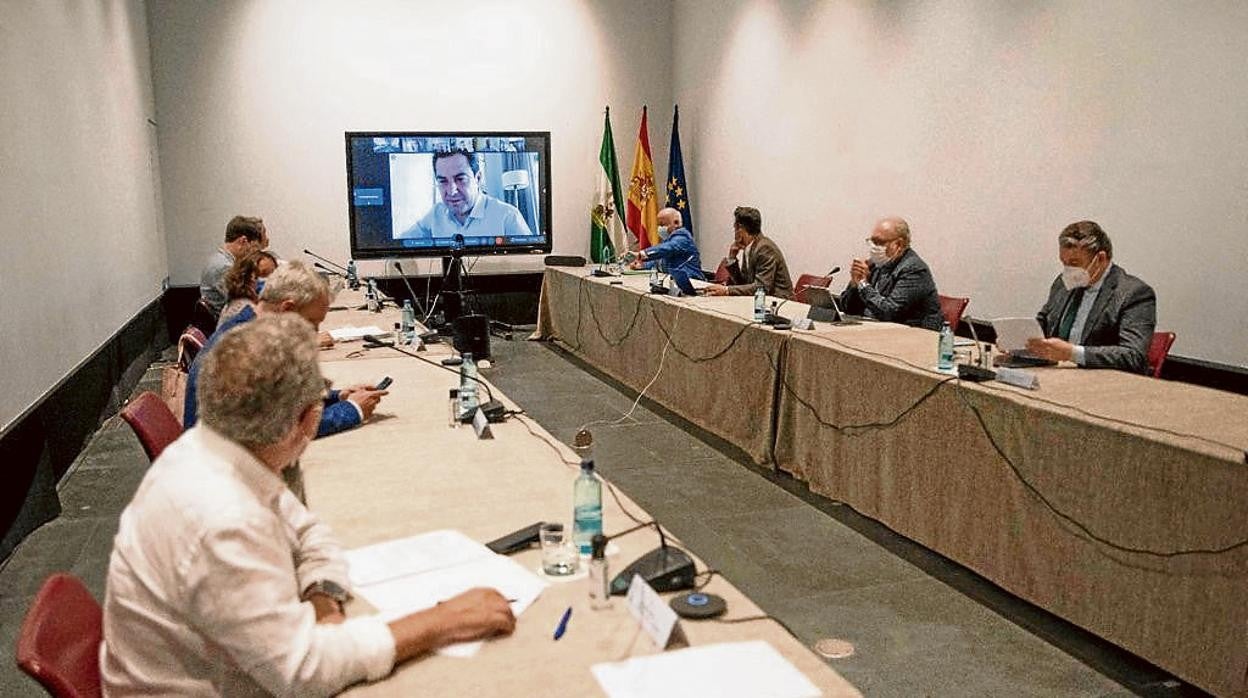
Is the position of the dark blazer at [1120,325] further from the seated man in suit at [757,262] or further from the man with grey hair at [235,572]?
the man with grey hair at [235,572]

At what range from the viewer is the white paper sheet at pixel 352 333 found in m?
4.22

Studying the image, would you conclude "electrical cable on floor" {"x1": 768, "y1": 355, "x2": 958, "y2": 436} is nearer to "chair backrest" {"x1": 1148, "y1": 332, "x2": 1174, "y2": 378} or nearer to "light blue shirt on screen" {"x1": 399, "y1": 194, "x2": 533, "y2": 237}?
"chair backrest" {"x1": 1148, "y1": 332, "x2": 1174, "y2": 378}

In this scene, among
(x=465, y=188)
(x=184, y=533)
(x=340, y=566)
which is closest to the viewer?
(x=184, y=533)

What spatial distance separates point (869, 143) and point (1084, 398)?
371 cm

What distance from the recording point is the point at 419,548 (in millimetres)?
1770

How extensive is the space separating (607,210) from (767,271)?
121 inches

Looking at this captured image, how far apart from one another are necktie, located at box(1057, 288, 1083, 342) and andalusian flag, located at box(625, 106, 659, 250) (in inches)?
210

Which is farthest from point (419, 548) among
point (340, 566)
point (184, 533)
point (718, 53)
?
point (718, 53)

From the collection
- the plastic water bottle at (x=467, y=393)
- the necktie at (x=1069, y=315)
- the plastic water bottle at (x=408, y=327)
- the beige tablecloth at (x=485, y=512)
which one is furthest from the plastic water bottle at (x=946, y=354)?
the plastic water bottle at (x=408, y=327)

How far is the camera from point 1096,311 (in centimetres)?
346

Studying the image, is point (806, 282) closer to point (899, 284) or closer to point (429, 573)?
point (899, 284)

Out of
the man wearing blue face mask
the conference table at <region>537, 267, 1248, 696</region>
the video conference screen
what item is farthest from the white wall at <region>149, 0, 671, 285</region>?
the conference table at <region>537, 267, 1248, 696</region>

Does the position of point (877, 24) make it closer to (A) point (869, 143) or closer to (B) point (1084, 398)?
(A) point (869, 143)

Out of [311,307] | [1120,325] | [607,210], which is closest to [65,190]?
[311,307]
